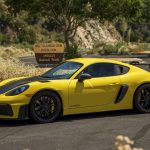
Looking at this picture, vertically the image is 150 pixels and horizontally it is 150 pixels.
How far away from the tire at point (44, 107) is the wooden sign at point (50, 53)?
50.9 ft

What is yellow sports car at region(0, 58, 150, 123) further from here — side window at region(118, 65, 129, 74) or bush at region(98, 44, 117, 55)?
bush at region(98, 44, 117, 55)

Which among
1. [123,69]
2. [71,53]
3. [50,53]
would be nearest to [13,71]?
[123,69]

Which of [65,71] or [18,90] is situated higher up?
[65,71]

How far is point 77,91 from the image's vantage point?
395 inches

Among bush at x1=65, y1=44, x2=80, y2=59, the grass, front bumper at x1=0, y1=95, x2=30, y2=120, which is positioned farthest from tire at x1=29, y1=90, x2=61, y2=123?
bush at x1=65, y1=44, x2=80, y2=59

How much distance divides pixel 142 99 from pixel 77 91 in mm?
1528

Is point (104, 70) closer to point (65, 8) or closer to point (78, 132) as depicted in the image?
point (78, 132)

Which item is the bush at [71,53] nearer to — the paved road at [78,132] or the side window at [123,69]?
the side window at [123,69]

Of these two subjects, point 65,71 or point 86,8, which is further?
point 86,8

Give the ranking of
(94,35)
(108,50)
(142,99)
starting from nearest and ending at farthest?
(142,99)
(108,50)
(94,35)

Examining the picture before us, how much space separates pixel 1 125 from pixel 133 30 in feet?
292

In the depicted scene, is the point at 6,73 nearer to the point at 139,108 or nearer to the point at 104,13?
the point at 139,108

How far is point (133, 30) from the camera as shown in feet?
318

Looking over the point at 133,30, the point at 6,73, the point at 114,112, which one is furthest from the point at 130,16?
the point at 133,30
